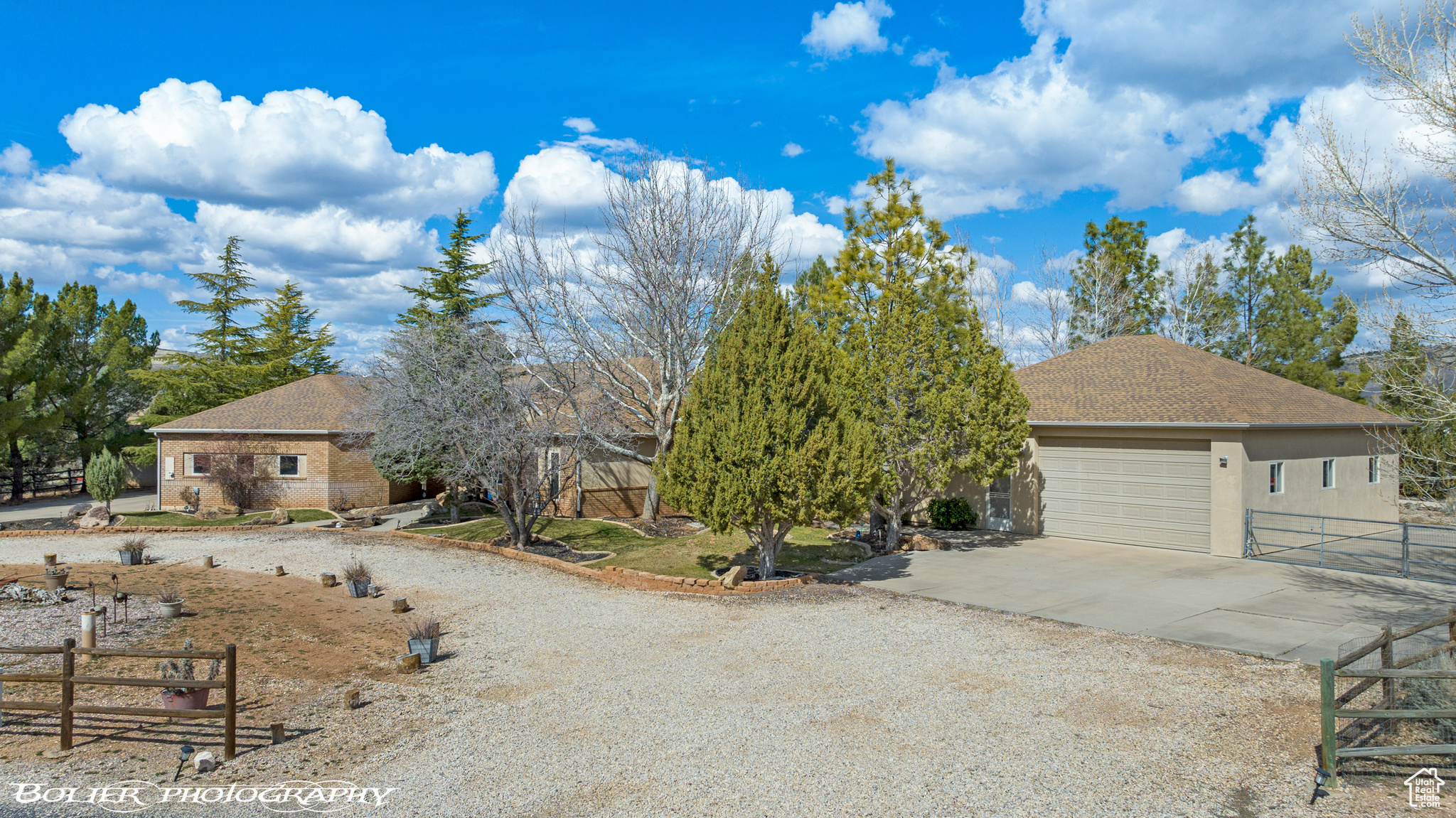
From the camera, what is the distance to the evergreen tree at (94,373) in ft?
105

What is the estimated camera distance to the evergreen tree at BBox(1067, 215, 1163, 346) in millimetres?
34344

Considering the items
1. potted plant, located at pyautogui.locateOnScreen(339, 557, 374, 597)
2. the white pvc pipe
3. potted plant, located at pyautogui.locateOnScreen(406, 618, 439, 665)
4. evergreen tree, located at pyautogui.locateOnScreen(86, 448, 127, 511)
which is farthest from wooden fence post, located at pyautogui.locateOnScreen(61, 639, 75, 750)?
evergreen tree, located at pyautogui.locateOnScreen(86, 448, 127, 511)

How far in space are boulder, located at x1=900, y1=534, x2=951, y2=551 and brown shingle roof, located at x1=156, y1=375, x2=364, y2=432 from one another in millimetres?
17505

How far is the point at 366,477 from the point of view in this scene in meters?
26.5

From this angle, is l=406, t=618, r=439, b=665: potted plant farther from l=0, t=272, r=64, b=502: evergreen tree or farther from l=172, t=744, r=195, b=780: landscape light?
l=0, t=272, r=64, b=502: evergreen tree

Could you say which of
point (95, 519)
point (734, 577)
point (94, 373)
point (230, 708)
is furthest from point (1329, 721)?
point (94, 373)

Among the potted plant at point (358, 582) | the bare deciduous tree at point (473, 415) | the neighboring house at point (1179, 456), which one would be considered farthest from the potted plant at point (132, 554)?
the neighboring house at point (1179, 456)

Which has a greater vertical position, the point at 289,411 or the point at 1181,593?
the point at 289,411

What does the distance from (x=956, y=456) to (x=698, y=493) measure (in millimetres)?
6805

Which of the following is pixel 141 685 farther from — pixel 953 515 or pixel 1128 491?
pixel 1128 491

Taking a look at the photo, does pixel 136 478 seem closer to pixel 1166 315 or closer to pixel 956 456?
pixel 956 456

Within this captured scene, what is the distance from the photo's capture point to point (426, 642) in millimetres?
9562

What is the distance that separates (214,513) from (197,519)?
1.32m

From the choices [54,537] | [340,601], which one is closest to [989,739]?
[340,601]
